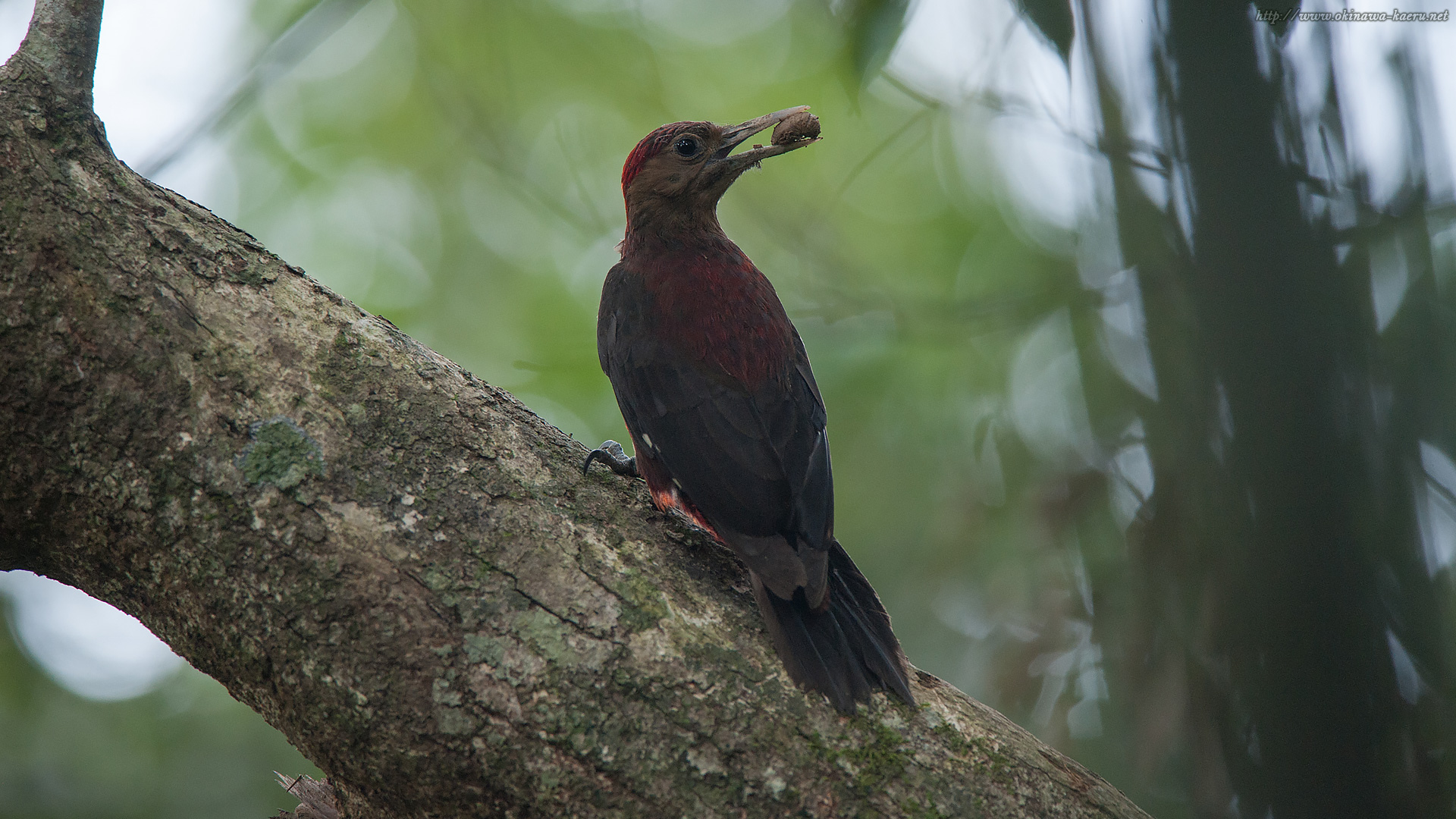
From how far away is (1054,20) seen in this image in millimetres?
2039

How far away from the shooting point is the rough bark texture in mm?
1550

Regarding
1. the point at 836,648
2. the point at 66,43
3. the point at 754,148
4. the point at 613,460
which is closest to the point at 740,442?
the point at 613,460

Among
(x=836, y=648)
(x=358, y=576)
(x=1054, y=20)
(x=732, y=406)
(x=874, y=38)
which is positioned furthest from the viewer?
(x=732, y=406)

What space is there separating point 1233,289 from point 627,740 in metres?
1.27

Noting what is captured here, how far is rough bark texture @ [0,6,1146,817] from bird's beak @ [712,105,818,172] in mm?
1611

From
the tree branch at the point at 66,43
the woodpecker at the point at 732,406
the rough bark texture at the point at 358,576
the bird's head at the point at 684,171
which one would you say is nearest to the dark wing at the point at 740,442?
the woodpecker at the point at 732,406

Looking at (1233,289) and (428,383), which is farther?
(428,383)

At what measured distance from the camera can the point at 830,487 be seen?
7.63 ft

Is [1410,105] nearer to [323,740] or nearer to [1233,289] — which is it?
[1233,289]

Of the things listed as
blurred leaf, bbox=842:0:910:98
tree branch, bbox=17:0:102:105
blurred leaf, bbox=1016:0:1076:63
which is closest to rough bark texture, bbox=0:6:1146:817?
tree branch, bbox=17:0:102:105

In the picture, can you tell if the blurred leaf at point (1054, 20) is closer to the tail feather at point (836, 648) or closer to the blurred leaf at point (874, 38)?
the blurred leaf at point (874, 38)

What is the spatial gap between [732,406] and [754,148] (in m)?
1.10

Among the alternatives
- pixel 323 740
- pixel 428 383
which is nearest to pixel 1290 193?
pixel 428 383

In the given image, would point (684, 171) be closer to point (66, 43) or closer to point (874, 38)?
point (874, 38)
